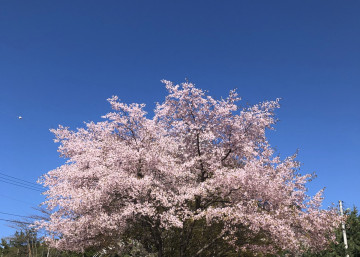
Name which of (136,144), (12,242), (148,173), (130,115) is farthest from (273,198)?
(12,242)

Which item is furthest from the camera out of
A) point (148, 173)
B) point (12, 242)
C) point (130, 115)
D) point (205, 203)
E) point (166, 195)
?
point (12, 242)

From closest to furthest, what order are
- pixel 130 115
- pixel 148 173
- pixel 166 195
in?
pixel 166 195 → pixel 148 173 → pixel 130 115

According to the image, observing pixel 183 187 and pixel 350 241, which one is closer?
pixel 183 187

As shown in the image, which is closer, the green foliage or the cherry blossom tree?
the cherry blossom tree

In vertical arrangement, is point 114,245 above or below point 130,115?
below

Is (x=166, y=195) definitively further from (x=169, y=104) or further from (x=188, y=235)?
(x=169, y=104)

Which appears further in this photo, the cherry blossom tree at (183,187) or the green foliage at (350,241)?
the green foliage at (350,241)

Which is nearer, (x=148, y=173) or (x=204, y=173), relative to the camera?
(x=148, y=173)

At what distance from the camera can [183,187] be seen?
15.7m

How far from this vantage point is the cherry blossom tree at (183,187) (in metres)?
15.3

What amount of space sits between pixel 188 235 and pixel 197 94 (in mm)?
7072

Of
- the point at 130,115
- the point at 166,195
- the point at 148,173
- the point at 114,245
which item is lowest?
the point at 114,245

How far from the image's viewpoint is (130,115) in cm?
1889

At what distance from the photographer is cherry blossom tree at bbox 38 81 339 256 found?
15.3 metres
